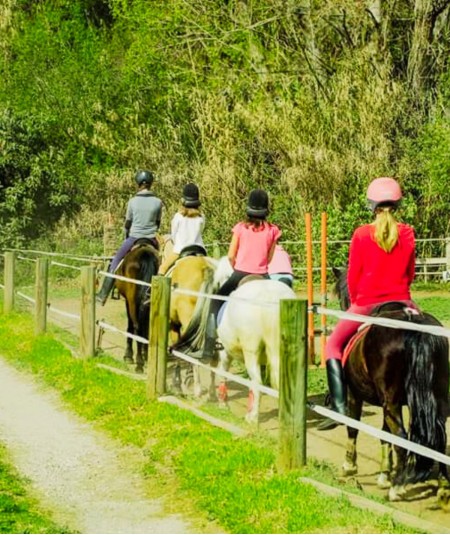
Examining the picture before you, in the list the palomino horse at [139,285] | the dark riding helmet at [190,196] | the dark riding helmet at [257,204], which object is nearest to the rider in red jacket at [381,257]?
the dark riding helmet at [257,204]

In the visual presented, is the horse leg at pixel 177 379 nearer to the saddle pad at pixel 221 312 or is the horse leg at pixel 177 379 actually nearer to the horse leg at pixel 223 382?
the horse leg at pixel 223 382

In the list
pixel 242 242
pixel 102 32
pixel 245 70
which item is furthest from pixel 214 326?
pixel 102 32

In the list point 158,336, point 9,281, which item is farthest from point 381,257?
point 9,281

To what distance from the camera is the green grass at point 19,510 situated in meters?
6.81

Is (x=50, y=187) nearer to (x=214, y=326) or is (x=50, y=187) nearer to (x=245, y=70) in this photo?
(x=245, y=70)

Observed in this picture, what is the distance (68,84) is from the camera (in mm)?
43062

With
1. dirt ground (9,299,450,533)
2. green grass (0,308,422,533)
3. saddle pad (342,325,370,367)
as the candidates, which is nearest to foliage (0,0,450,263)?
dirt ground (9,299,450,533)

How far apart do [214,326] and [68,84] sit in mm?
32832

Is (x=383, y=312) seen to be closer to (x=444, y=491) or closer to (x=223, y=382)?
(x=444, y=491)

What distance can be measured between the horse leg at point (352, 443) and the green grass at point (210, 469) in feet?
0.78

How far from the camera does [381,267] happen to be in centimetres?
771

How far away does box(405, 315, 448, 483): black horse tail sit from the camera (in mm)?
6980

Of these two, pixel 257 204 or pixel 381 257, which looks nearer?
pixel 381 257

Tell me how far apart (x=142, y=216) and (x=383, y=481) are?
7.38 m
